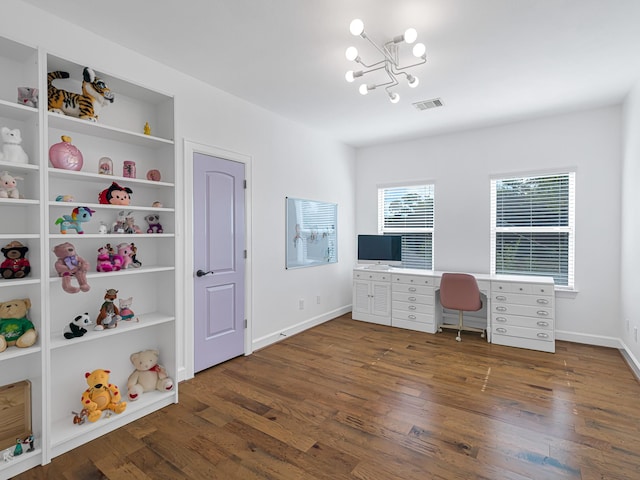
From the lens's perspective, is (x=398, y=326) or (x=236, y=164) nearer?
(x=236, y=164)

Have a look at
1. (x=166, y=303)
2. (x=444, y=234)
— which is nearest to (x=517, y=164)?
(x=444, y=234)

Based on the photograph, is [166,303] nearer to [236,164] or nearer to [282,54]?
[236,164]

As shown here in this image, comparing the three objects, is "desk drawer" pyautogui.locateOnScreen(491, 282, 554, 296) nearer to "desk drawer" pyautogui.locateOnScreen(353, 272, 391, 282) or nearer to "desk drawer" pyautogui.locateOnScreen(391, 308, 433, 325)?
"desk drawer" pyautogui.locateOnScreen(391, 308, 433, 325)

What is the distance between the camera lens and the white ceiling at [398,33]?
7.13 feet

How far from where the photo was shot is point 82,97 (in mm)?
2256

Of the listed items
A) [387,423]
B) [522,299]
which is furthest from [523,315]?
[387,423]

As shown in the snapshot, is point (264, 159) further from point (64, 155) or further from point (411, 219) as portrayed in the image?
point (411, 219)

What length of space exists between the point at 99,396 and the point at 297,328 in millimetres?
2477

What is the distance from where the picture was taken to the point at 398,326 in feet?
15.7

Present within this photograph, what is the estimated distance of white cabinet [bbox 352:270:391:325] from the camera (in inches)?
192

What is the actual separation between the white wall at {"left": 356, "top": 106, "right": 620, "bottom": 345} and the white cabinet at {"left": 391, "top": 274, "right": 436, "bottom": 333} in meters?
0.60

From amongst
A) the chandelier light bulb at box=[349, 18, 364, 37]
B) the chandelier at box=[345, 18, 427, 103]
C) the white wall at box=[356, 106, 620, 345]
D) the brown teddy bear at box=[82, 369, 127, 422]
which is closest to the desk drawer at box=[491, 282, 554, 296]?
the white wall at box=[356, 106, 620, 345]

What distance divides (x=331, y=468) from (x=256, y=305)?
84.6 inches

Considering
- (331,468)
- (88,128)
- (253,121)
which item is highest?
(253,121)
